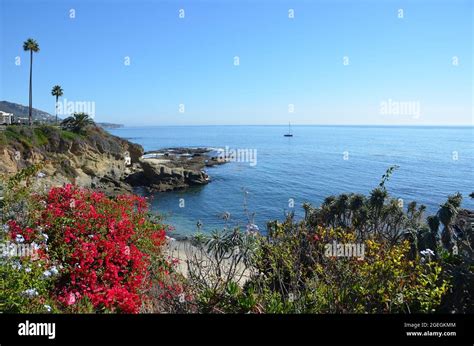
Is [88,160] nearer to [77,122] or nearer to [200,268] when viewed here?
[77,122]

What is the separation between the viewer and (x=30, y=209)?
9109mm

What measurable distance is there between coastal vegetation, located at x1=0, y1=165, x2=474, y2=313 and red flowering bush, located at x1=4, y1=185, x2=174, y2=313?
0.08 feet

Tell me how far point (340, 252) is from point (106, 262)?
185 inches

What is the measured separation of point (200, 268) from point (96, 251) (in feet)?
11.2

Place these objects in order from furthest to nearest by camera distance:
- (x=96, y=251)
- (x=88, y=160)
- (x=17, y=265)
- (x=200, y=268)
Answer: (x=88, y=160) → (x=96, y=251) → (x=17, y=265) → (x=200, y=268)

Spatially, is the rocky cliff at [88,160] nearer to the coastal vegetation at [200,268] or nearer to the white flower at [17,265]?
the coastal vegetation at [200,268]

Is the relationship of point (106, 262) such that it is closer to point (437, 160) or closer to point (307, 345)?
point (307, 345)

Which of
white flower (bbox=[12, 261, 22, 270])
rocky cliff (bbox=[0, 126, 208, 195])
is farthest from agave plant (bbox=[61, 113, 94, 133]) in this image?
white flower (bbox=[12, 261, 22, 270])

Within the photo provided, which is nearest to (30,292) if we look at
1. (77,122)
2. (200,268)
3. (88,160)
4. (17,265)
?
(17,265)

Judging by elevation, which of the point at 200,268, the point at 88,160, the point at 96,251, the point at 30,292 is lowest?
the point at 96,251

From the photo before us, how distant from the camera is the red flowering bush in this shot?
23.4ft

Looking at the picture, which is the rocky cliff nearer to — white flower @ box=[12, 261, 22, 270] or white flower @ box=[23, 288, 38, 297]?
white flower @ box=[12, 261, 22, 270]

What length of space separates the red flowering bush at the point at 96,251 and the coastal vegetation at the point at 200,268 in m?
0.02

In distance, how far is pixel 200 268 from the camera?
18.2 feet
